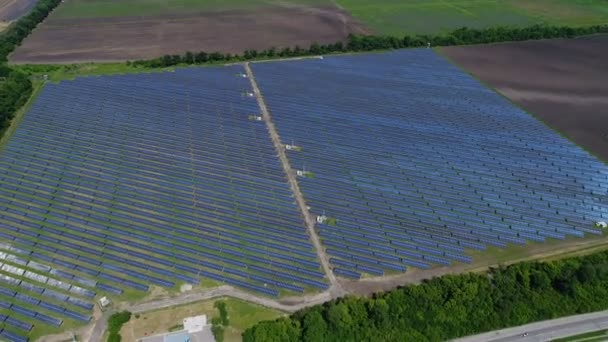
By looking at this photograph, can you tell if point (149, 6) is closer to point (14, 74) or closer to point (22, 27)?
point (22, 27)

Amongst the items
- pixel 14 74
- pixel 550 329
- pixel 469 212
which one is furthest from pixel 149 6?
pixel 550 329

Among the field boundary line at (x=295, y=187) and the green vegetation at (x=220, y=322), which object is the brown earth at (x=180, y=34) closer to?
the field boundary line at (x=295, y=187)

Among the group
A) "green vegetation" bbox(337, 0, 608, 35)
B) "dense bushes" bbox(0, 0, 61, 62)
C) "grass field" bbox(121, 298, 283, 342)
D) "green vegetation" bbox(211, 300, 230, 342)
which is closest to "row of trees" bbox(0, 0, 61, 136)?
"dense bushes" bbox(0, 0, 61, 62)

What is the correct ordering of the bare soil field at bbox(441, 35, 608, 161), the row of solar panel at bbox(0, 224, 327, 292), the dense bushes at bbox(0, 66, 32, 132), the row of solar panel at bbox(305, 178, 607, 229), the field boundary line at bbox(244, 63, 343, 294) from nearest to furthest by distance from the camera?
the row of solar panel at bbox(0, 224, 327, 292), the field boundary line at bbox(244, 63, 343, 294), the row of solar panel at bbox(305, 178, 607, 229), the dense bushes at bbox(0, 66, 32, 132), the bare soil field at bbox(441, 35, 608, 161)

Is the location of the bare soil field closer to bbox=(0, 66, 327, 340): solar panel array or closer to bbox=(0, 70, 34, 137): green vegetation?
bbox=(0, 66, 327, 340): solar panel array

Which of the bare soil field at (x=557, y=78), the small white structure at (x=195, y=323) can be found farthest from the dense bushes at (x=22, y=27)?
the bare soil field at (x=557, y=78)
